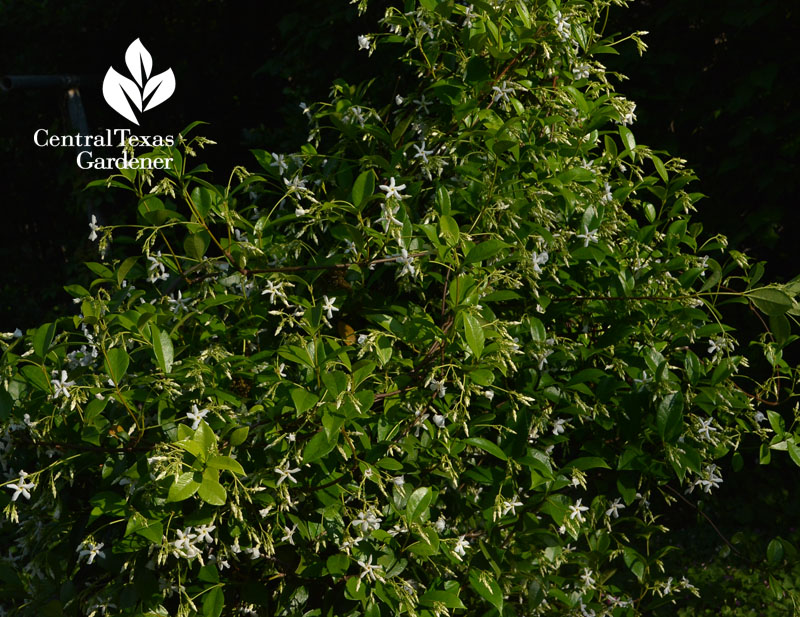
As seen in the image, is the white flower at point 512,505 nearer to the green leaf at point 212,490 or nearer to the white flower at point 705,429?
the white flower at point 705,429

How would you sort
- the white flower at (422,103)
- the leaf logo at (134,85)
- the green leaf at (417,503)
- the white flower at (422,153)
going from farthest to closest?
the leaf logo at (134,85), the white flower at (422,103), the white flower at (422,153), the green leaf at (417,503)

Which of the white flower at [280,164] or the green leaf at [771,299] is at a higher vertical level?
the white flower at [280,164]

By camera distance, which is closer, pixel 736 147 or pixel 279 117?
pixel 736 147

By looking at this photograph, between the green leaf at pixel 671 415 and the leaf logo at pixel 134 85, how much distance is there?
2427 millimetres

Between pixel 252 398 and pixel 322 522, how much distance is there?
29 centimetres

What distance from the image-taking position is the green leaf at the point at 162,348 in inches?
54.2

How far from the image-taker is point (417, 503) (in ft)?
4.67

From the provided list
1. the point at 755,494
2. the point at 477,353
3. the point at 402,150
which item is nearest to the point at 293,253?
the point at 402,150

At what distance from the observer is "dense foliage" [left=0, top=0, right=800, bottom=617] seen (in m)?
1.38

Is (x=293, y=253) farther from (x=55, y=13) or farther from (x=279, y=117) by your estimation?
(x=55, y=13)

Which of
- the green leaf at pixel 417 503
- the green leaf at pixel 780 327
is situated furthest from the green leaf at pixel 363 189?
the green leaf at pixel 780 327

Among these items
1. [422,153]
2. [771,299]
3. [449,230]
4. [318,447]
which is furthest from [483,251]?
[771,299]

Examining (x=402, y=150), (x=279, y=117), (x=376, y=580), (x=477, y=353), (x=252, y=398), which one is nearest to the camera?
(x=477, y=353)

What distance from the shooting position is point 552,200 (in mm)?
1795
